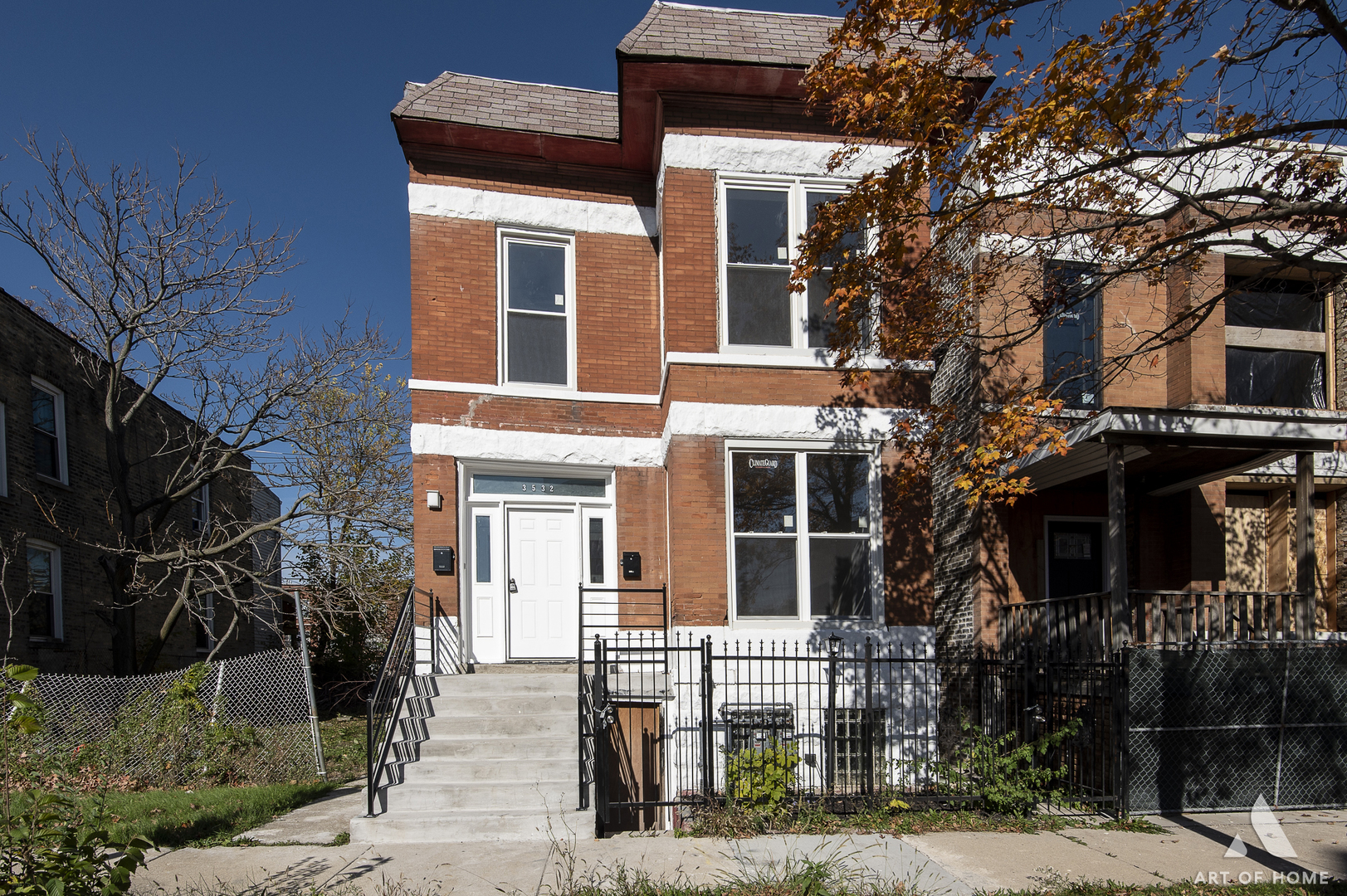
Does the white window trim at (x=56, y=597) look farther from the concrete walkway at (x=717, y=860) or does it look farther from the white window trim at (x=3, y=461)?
the concrete walkway at (x=717, y=860)

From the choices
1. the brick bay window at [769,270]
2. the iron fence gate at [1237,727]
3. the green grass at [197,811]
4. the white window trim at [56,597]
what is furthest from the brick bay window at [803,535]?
the white window trim at [56,597]

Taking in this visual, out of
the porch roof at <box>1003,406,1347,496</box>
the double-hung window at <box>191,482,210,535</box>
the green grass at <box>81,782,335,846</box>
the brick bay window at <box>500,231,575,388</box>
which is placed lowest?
the green grass at <box>81,782,335,846</box>

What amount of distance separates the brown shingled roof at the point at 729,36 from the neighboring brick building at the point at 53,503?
1017 centimetres

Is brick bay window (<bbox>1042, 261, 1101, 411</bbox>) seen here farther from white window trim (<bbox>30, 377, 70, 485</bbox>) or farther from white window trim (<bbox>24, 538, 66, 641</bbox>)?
white window trim (<bbox>30, 377, 70, 485</bbox>)

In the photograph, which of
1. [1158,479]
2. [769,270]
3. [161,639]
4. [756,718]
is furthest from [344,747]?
[1158,479]

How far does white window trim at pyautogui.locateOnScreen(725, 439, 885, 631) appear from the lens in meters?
9.98

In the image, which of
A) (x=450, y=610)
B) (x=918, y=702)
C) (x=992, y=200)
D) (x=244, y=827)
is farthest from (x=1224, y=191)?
(x=244, y=827)

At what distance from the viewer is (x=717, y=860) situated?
6.58m

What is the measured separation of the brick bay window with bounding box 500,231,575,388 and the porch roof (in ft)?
20.3

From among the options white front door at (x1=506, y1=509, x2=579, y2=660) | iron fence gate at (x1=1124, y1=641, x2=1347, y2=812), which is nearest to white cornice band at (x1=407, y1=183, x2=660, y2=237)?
white front door at (x1=506, y1=509, x2=579, y2=660)

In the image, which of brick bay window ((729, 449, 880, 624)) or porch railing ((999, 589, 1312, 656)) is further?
brick bay window ((729, 449, 880, 624))

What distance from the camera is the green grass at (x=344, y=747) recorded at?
11.1 metres

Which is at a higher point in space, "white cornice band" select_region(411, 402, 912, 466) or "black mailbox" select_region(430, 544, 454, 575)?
"white cornice band" select_region(411, 402, 912, 466)

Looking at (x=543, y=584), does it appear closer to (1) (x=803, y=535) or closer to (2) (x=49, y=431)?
(1) (x=803, y=535)
